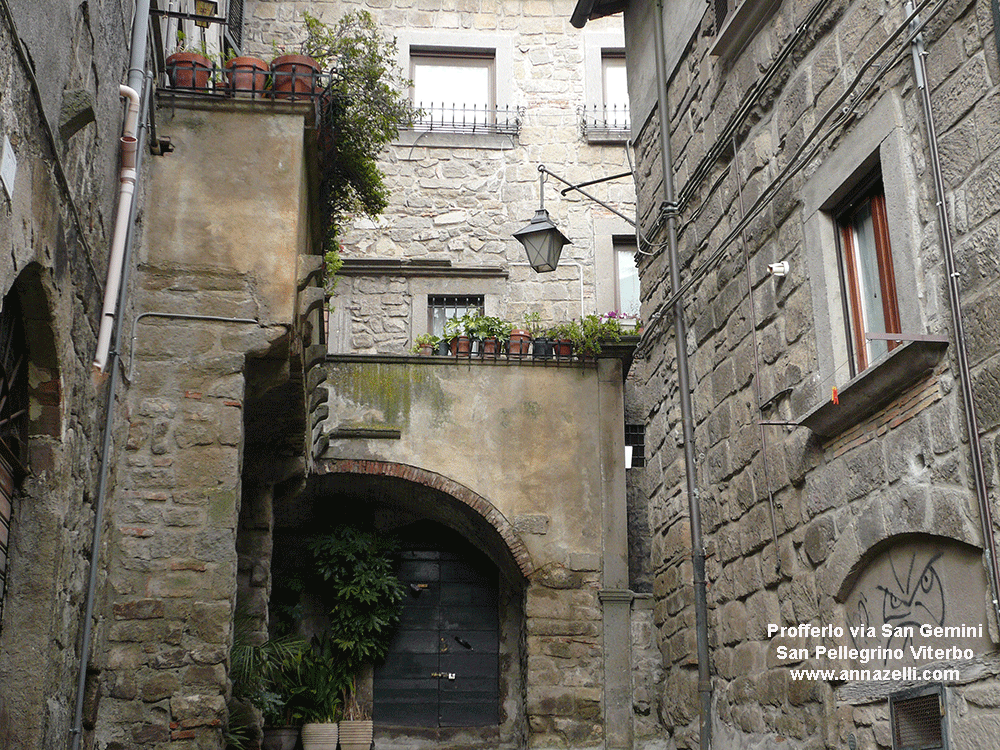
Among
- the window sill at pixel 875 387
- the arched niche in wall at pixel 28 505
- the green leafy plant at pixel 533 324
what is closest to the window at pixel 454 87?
the green leafy plant at pixel 533 324

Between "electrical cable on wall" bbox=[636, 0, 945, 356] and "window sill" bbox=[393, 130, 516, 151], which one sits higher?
"window sill" bbox=[393, 130, 516, 151]

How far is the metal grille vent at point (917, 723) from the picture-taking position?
13.3ft

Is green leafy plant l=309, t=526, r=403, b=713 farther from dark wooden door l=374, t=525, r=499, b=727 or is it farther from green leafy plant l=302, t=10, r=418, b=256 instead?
green leafy plant l=302, t=10, r=418, b=256

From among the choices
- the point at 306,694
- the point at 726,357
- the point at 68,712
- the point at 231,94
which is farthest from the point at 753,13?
the point at 306,694

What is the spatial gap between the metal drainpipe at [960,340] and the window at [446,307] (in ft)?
27.5

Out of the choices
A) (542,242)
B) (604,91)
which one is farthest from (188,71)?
(604,91)

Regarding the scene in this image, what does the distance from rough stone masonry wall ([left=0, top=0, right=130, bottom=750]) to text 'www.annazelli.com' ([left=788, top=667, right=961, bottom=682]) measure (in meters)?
3.34

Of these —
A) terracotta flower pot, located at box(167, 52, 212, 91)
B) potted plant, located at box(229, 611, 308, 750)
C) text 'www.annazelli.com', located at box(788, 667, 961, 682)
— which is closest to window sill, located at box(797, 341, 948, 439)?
text 'www.annazelli.com', located at box(788, 667, 961, 682)

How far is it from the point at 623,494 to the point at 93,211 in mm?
6013

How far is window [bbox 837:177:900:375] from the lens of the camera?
15.2 ft

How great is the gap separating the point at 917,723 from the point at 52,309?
3770 millimetres

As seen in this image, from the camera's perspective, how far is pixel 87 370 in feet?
16.5

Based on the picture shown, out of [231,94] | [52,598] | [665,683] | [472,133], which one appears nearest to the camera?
[52,598]

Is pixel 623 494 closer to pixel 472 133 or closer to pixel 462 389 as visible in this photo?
pixel 462 389
